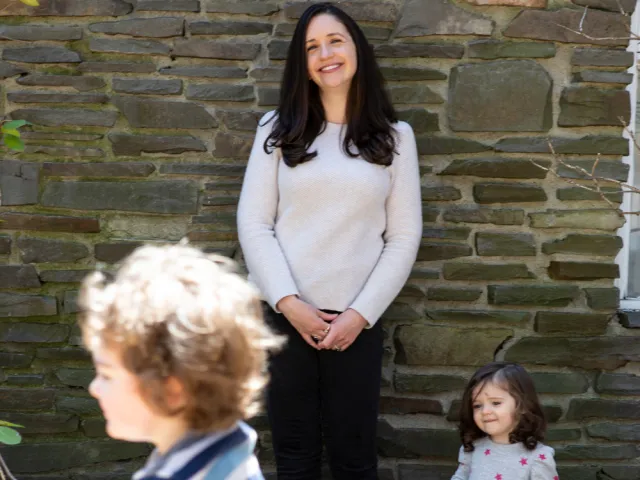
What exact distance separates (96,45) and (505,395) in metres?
1.84

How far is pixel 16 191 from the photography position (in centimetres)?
295

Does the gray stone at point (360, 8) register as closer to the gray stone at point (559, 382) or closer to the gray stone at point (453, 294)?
the gray stone at point (453, 294)

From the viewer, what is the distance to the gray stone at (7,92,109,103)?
2.92 metres

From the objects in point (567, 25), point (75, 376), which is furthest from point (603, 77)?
point (75, 376)

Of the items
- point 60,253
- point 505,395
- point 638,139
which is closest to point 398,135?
point 505,395

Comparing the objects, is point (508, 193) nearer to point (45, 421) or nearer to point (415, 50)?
point (415, 50)

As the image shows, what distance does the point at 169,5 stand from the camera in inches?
114

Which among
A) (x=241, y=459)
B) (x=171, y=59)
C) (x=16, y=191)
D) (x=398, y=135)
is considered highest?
(x=171, y=59)

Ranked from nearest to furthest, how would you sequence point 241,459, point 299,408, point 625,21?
point 241,459
point 299,408
point 625,21

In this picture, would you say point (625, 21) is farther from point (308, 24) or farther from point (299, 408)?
point (299, 408)

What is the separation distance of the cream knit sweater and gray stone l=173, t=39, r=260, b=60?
19.7 inches

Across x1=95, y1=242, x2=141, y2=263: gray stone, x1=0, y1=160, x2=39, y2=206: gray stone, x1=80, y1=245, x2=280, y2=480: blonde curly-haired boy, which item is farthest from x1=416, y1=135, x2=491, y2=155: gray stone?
x1=80, y1=245, x2=280, y2=480: blonde curly-haired boy

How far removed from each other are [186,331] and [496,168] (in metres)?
2.00

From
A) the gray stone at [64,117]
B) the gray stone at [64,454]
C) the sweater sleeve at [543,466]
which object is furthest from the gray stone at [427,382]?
the gray stone at [64,117]
